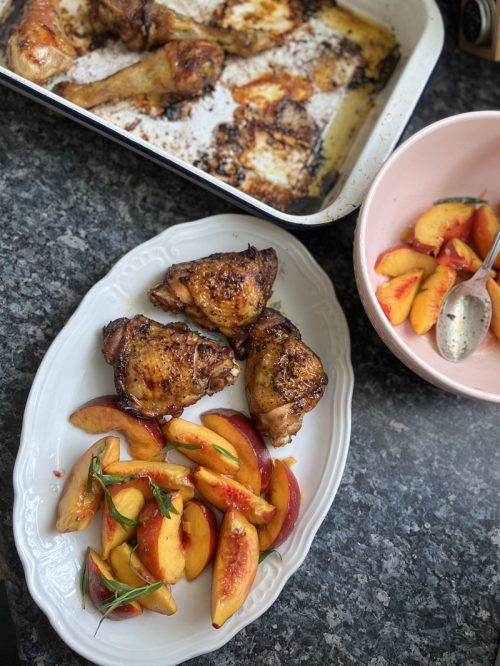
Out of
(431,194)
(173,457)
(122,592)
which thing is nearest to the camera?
(122,592)

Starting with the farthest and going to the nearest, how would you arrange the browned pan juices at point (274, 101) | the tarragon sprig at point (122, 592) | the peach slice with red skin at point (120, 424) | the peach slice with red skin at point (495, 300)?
the browned pan juices at point (274, 101), the peach slice with red skin at point (495, 300), the peach slice with red skin at point (120, 424), the tarragon sprig at point (122, 592)

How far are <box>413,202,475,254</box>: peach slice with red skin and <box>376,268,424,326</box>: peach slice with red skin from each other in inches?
3.1

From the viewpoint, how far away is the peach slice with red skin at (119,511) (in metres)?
1.48

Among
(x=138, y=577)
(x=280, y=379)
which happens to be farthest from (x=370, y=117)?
(x=138, y=577)

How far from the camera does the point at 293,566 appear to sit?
1537mm

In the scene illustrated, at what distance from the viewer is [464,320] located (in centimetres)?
163

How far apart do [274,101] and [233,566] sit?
1094mm

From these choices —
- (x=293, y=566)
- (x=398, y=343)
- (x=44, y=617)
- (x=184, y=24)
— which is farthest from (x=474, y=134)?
(x=44, y=617)

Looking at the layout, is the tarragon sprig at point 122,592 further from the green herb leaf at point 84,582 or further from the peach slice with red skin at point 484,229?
the peach slice with red skin at point 484,229

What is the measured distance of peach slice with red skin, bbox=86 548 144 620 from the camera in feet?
4.79

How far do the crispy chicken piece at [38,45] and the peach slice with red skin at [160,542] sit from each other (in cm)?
101

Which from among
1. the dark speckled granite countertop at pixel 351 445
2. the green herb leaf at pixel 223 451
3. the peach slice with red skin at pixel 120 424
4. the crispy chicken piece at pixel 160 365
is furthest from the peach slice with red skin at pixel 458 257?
the peach slice with red skin at pixel 120 424

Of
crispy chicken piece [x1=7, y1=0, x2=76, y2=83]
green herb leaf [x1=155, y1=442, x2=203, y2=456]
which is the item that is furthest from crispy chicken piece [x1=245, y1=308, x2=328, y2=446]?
crispy chicken piece [x1=7, y1=0, x2=76, y2=83]

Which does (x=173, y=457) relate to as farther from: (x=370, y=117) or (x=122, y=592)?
(x=370, y=117)
